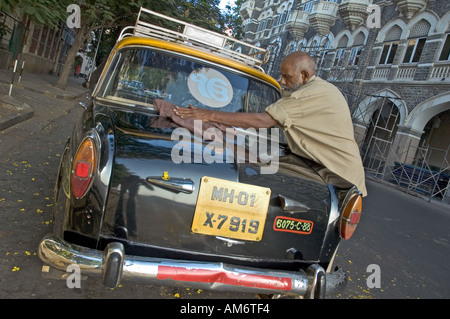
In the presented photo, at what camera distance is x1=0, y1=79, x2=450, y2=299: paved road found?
2740mm

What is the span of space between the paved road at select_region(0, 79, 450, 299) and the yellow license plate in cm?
91

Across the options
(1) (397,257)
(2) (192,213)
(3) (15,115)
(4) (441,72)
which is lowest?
(1) (397,257)

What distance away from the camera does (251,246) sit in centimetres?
238

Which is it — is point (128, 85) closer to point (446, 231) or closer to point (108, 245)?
point (108, 245)

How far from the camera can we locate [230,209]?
7.42 feet

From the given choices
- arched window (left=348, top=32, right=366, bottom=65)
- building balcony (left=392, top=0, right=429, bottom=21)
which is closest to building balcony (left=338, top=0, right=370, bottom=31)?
arched window (left=348, top=32, right=366, bottom=65)

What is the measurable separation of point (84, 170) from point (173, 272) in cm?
76

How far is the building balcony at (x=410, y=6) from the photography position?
19.5m

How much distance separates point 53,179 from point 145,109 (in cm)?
258

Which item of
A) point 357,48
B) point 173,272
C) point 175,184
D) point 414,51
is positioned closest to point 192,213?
point 175,184

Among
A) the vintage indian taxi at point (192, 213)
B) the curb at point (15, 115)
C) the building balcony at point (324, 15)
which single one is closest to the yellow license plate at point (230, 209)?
the vintage indian taxi at point (192, 213)

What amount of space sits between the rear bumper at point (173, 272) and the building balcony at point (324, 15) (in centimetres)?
2956

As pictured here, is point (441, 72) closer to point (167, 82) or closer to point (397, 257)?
point (397, 257)

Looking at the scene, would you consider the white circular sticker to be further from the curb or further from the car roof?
the curb
